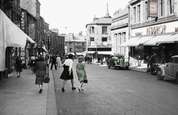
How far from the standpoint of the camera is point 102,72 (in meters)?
24.6

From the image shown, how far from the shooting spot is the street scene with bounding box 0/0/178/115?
8352mm

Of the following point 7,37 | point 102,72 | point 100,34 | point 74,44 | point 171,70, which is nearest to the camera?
point 7,37

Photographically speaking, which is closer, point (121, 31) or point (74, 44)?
point (121, 31)

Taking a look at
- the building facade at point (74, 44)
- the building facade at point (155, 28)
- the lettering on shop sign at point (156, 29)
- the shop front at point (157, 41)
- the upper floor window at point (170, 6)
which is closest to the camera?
the shop front at point (157, 41)

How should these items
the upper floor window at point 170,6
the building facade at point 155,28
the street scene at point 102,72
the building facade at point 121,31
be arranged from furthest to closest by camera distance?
the building facade at point 121,31 < the upper floor window at point 170,6 < the building facade at point 155,28 < the street scene at point 102,72

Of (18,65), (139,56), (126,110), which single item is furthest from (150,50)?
(126,110)

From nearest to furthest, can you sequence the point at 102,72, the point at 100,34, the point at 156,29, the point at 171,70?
the point at 171,70, the point at 102,72, the point at 156,29, the point at 100,34

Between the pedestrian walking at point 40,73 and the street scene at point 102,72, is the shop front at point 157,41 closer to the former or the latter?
the street scene at point 102,72

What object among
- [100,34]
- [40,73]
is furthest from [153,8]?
[100,34]

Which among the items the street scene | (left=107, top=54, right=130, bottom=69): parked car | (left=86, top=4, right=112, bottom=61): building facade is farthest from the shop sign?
(left=86, top=4, right=112, bottom=61): building facade

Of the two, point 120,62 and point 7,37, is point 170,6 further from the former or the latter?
point 7,37

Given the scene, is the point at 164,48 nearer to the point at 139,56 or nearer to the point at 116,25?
the point at 139,56

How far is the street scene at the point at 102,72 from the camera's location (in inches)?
329

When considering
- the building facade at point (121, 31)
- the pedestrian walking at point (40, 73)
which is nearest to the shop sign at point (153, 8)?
the building facade at point (121, 31)
